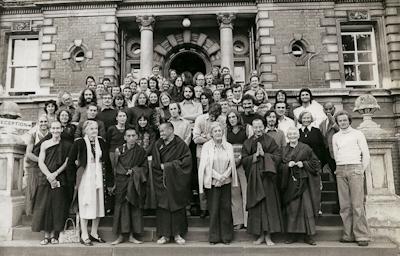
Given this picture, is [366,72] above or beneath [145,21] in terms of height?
beneath

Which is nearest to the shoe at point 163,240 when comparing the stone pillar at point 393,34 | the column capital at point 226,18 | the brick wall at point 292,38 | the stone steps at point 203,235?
the stone steps at point 203,235

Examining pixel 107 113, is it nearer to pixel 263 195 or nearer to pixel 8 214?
pixel 8 214

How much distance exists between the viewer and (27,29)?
13531 millimetres

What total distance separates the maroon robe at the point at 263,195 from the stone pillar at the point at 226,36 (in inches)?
Result: 320

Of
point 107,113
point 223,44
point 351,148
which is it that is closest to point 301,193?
point 351,148

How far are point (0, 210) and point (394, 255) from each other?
20.5ft

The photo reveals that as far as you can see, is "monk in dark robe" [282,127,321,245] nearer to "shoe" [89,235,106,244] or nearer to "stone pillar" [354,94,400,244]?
"stone pillar" [354,94,400,244]

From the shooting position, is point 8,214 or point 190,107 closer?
point 8,214

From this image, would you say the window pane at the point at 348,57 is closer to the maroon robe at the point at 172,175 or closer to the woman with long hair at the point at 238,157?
the woman with long hair at the point at 238,157

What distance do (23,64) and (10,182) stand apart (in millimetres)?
9076

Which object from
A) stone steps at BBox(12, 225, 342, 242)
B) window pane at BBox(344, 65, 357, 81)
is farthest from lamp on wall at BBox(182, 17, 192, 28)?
stone steps at BBox(12, 225, 342, 242)

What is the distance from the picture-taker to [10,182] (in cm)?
609

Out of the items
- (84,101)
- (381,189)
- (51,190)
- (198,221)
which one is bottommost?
(198,221)

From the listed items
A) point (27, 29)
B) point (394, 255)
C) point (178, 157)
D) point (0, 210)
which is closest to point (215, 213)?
point (178, 157)
